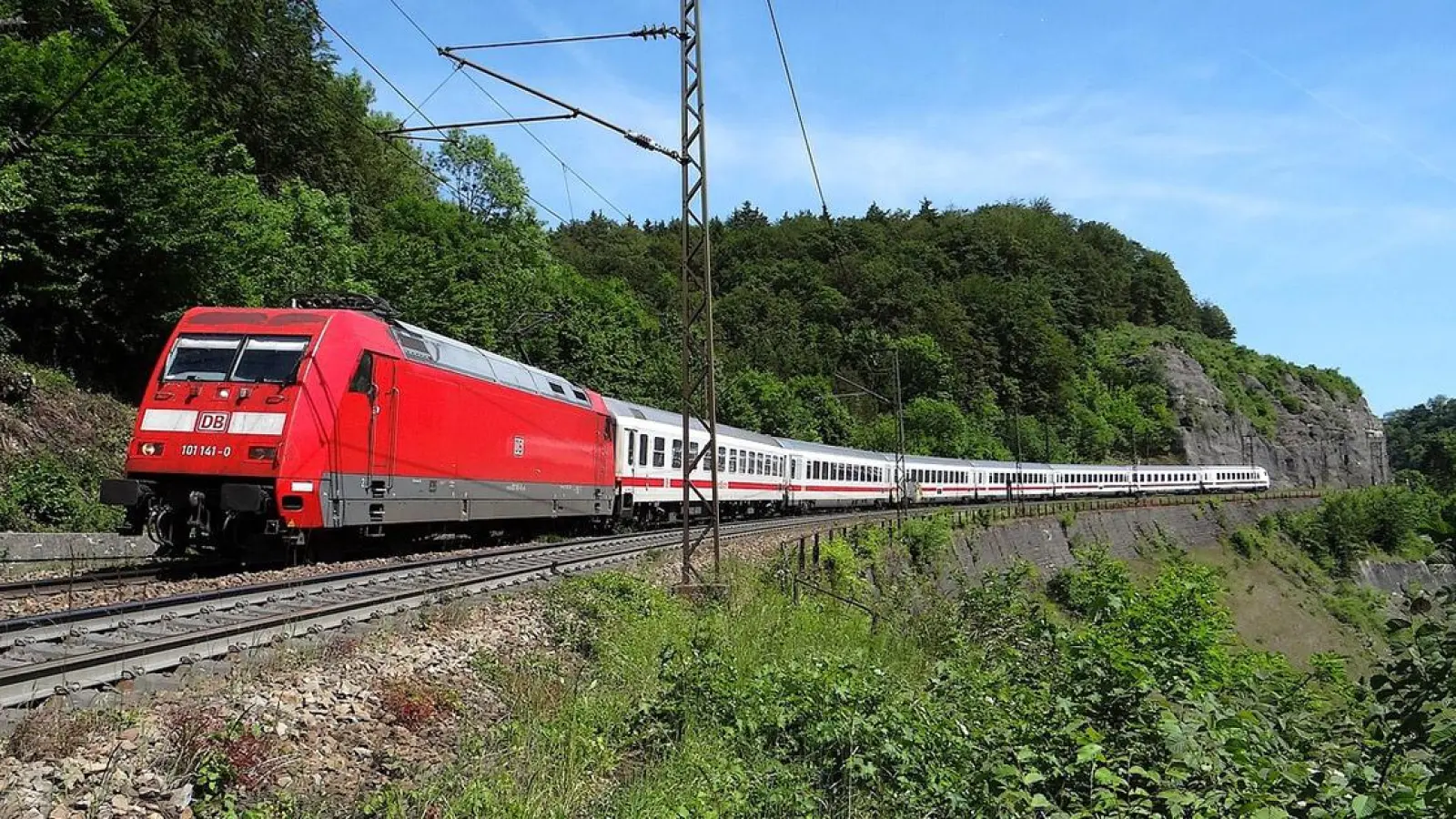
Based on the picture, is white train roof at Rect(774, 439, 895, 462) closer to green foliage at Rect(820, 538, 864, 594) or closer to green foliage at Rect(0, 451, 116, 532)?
green foliage at Rect(820, 538, 864, 594)

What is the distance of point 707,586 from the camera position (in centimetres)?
1290

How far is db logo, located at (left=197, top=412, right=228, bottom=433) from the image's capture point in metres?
11.3

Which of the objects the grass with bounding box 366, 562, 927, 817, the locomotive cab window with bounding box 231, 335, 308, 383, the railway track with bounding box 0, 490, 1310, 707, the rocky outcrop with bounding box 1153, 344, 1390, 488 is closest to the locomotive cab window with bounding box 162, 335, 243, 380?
the locomotive cab window with bounding box 231, 335, 308, 383

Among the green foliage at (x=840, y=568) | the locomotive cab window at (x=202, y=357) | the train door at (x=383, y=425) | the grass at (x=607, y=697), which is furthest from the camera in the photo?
the green foliage at (x=840, y=568)

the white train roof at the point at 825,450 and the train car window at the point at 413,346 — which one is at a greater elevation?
the train car window at the point at 413,346

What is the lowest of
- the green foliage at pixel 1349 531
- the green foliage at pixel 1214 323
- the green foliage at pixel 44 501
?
the green foliage at pixel 1349 531

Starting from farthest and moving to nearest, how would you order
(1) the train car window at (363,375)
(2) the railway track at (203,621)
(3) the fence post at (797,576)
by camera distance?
1. (3) the fence post at (797,576)
2. (1) the train car window at (363,375)
3. (2) the railway track at (203,621)

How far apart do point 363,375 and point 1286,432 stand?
12848 cm

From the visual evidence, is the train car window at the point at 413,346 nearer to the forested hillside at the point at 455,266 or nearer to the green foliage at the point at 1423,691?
the forested hillside at the point at 455,266

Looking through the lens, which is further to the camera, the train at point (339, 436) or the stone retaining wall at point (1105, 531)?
the stone retaining wall at point (1105, 531)

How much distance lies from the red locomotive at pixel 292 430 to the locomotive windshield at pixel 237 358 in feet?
0.05

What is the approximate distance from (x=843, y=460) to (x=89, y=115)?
30454mm

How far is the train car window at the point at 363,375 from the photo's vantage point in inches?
485

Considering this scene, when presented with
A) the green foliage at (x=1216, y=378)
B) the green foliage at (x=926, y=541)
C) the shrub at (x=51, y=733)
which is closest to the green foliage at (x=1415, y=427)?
the green foliage at (x=1216, y=378)
